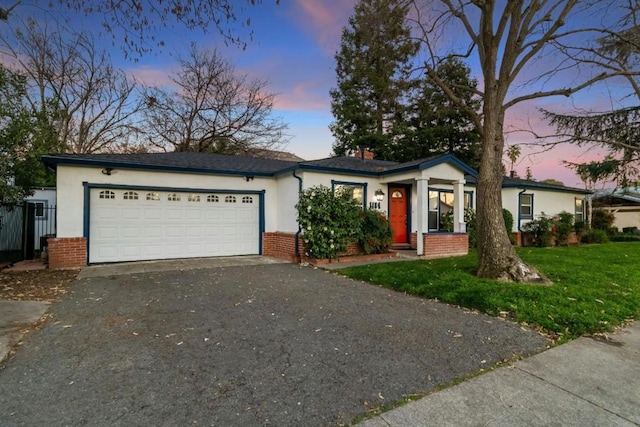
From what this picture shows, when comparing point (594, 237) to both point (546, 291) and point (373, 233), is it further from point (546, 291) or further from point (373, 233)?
point (546, 291)

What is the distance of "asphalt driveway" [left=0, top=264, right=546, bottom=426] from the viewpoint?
2.37 m

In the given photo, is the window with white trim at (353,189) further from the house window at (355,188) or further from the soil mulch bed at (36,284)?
the soil mulch bed at (36,284)

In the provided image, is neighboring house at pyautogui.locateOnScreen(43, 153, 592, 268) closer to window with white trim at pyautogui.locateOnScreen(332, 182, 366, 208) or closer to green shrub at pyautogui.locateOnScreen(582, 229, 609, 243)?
window with white trim at pyautogui.locateOnScreen(332, 182, 366, 208)

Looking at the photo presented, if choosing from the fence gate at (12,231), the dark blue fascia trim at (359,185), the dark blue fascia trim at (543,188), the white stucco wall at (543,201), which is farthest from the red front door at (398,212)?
the fence gate at (12,231)

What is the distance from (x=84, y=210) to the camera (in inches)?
338

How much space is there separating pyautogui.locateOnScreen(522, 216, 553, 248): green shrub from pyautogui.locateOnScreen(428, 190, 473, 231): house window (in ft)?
15.0

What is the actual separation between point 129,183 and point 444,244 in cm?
953

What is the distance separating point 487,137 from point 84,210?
32.2 ft

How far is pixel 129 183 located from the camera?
30.0 feet

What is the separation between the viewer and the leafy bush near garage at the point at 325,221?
905cm

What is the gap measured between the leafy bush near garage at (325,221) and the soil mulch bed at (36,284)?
535 centimetres

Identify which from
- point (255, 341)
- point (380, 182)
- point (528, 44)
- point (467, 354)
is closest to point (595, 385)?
point (467, 354)

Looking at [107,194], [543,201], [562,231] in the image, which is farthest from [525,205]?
[107,194]

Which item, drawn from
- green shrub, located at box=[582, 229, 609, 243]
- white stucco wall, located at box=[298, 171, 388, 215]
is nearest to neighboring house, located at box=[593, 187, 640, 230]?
green shrub, located at box=[582, 229, 609, 243]
